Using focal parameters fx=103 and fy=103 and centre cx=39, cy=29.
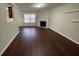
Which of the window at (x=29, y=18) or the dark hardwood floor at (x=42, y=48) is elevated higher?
the window at (x=29, y=18)

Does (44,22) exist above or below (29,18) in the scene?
below

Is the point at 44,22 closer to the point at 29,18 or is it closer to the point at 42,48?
the point at 29,18

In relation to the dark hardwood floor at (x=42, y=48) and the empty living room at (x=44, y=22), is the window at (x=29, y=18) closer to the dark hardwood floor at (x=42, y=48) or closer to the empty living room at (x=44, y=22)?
the empty living room at (x=44, y=22)

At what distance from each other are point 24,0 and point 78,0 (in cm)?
63

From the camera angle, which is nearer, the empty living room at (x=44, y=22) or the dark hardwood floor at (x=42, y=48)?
the dark hardwood floor at (x=42, y=48)

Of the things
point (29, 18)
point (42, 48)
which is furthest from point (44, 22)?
point (42, 48)

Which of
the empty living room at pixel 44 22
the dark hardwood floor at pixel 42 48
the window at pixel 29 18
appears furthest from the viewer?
the window at pixel 29 18

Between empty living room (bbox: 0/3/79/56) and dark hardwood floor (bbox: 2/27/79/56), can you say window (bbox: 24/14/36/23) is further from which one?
dark hardwood floor (bbox: 2/27/79/56)

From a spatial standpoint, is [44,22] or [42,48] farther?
[44,22]

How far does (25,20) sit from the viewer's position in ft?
41.2

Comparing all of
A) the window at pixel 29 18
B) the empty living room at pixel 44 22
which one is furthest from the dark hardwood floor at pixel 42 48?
the window at pixel 29 18

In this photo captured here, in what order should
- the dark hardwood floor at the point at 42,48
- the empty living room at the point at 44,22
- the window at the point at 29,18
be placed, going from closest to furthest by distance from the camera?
the dark hardwood floor at the point at 42,48
the empty living room at the point at 44,22
the window at the point at 29,18

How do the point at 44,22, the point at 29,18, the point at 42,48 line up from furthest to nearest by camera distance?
the point at 29,18, the point at 44,22, the point at 42,48

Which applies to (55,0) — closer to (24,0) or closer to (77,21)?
(24,0)
